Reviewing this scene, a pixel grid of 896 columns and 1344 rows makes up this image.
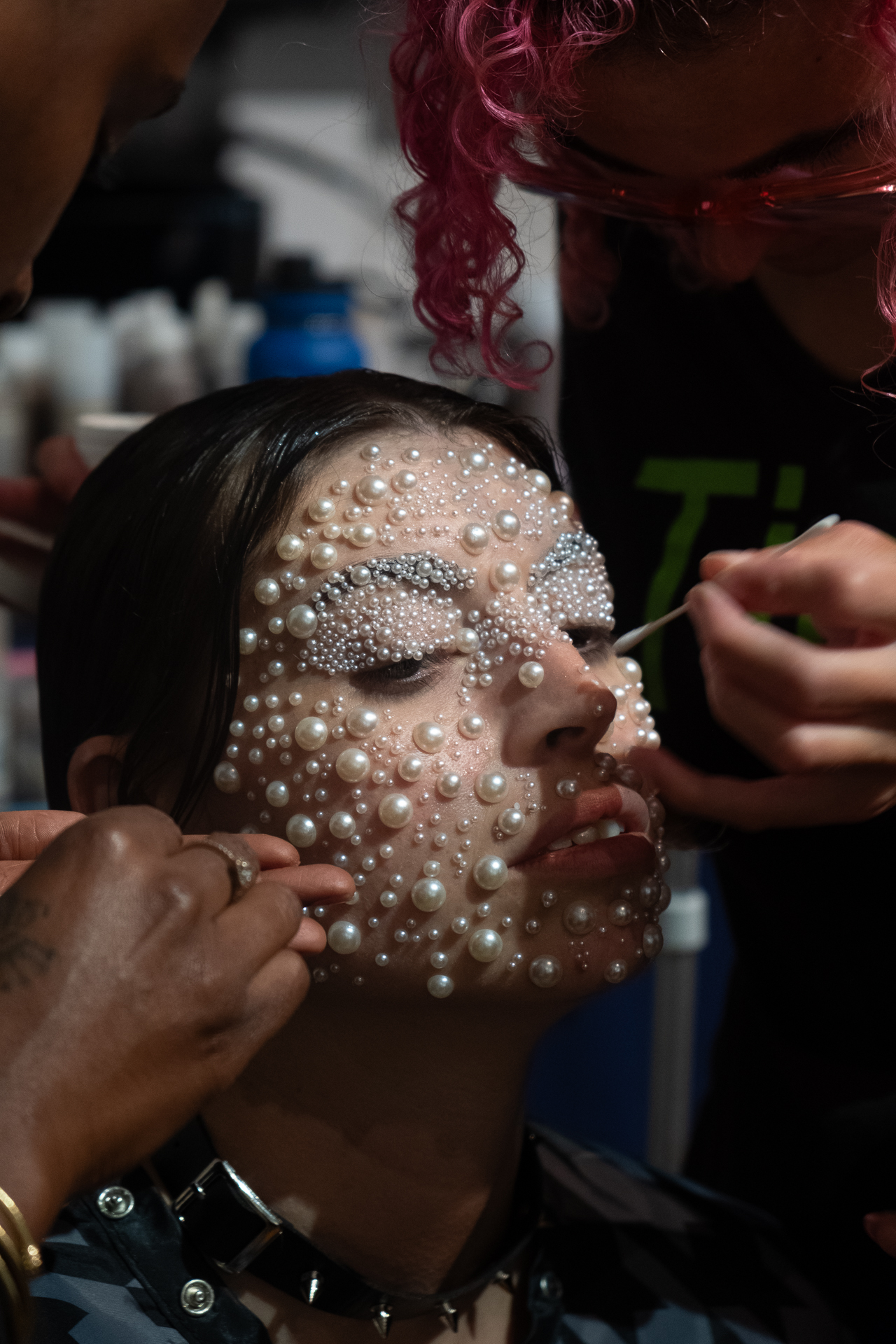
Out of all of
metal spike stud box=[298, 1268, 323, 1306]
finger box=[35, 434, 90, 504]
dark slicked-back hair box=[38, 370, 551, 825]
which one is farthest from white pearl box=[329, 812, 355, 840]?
finger box=[35, 434, 90, 504]

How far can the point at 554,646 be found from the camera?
909 mm

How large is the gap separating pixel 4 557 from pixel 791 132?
87cm

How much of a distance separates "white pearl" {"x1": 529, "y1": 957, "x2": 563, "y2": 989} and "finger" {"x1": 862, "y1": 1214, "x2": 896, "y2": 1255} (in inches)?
13.6

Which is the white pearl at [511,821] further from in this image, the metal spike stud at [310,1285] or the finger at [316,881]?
the metal spike stud at [310,1285]

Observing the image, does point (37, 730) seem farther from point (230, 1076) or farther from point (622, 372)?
point (230, 1076)

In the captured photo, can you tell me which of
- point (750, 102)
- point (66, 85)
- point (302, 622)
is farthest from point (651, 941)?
point (66, 85)

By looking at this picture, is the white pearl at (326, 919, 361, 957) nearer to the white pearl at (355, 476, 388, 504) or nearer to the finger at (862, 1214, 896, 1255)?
the white pearl at (355, 476, 388, 504)

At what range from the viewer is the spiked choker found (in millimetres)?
878

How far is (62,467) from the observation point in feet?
4.12

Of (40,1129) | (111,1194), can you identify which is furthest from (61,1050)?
(111,1194)

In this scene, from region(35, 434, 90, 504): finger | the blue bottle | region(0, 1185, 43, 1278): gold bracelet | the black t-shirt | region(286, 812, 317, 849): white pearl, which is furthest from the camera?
the blue bottle

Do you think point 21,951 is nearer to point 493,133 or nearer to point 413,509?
point 413,509

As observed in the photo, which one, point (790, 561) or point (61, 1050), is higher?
point (790, 561)

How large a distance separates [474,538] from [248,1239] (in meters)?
0.54
